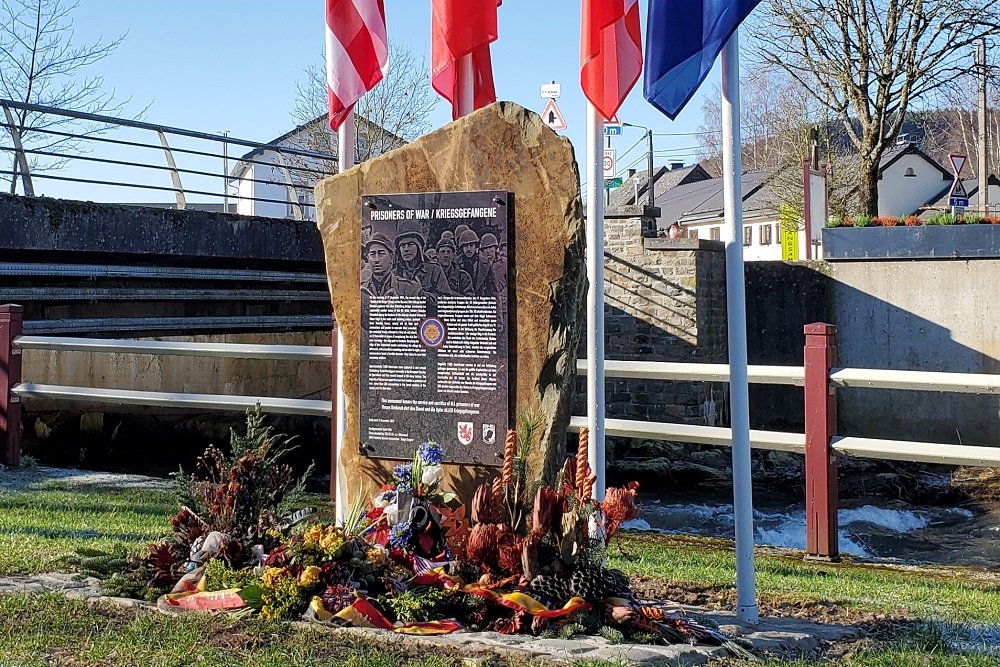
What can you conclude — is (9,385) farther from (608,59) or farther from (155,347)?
(608,59)

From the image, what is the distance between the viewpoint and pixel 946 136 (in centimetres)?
8025

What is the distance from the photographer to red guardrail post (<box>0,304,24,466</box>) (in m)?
9.84

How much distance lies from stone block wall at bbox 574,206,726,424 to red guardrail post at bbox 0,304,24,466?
43.3 ft

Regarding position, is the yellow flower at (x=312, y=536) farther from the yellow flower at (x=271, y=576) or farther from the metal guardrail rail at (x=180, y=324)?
the metal guardrail rail at (x=180, y=324)

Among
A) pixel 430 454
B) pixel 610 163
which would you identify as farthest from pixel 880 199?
pixel 430 454

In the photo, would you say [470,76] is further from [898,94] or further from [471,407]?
[898,94]

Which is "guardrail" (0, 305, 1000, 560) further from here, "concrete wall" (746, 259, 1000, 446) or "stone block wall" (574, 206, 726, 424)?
"concrete wall" (746, 259, 1000, 446)

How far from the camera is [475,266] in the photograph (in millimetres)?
5488

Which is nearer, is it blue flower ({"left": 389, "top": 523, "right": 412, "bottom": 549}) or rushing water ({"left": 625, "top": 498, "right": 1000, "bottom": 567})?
blue flower ({"left": 389, "top": 523, "right": 412, "bottom": 549})

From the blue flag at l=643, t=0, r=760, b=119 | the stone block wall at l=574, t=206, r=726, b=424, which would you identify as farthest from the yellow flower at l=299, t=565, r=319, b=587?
the stone block wall at l=574, t=206, r=726, b=424

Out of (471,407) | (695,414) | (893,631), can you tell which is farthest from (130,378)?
(893,631)

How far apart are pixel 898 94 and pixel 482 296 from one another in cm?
2568

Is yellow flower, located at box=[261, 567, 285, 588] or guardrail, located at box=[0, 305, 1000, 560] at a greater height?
guardrail, located at box=[0, 305, 1000, 560]

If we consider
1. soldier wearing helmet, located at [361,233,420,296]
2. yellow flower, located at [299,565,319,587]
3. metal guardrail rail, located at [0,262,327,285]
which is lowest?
yellow flower, located at [299,565,319,587]
